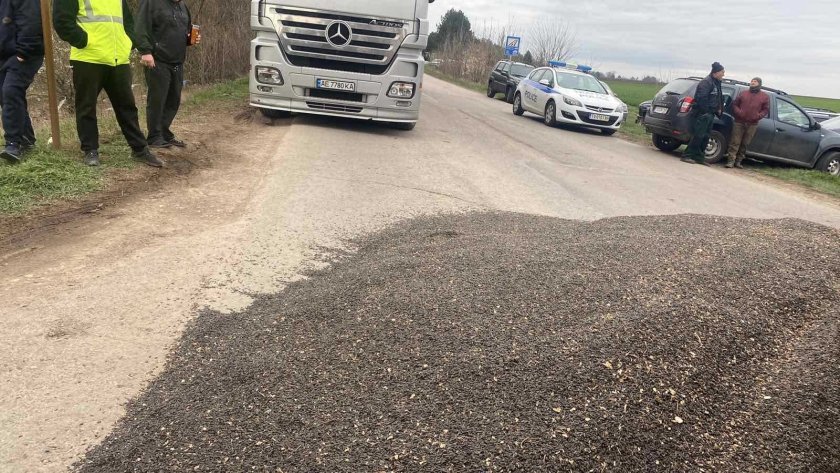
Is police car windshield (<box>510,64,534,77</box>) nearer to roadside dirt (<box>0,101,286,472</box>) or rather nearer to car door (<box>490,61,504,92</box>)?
car door (<box>490,61,504,92</box>)

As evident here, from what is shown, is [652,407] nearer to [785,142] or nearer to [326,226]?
[326,226]

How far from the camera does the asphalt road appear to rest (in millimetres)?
2715

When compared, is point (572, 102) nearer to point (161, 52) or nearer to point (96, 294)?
point (161, 52)

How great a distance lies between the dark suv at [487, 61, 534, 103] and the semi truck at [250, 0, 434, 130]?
15.7m

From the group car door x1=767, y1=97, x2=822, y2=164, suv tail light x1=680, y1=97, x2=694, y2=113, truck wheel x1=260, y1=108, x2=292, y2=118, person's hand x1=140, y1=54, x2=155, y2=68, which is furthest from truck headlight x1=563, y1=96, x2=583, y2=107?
person's hand x1=140, y1=54, x2=155, y2=68

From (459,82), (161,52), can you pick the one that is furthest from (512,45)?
(161,52)

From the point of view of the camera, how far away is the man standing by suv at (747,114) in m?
11.6

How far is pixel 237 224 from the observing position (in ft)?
17.1

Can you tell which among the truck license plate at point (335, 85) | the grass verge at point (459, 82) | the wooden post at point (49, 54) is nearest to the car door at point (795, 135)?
the truck license plate at point (335, 85)

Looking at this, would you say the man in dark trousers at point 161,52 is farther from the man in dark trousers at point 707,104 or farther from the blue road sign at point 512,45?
the blue road sign at point 512,45

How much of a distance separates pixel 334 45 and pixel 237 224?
586cm

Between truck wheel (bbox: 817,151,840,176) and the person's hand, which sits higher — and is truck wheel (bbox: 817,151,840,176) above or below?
below

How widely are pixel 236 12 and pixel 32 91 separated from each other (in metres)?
8.03

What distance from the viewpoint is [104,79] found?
6113 millimetres
